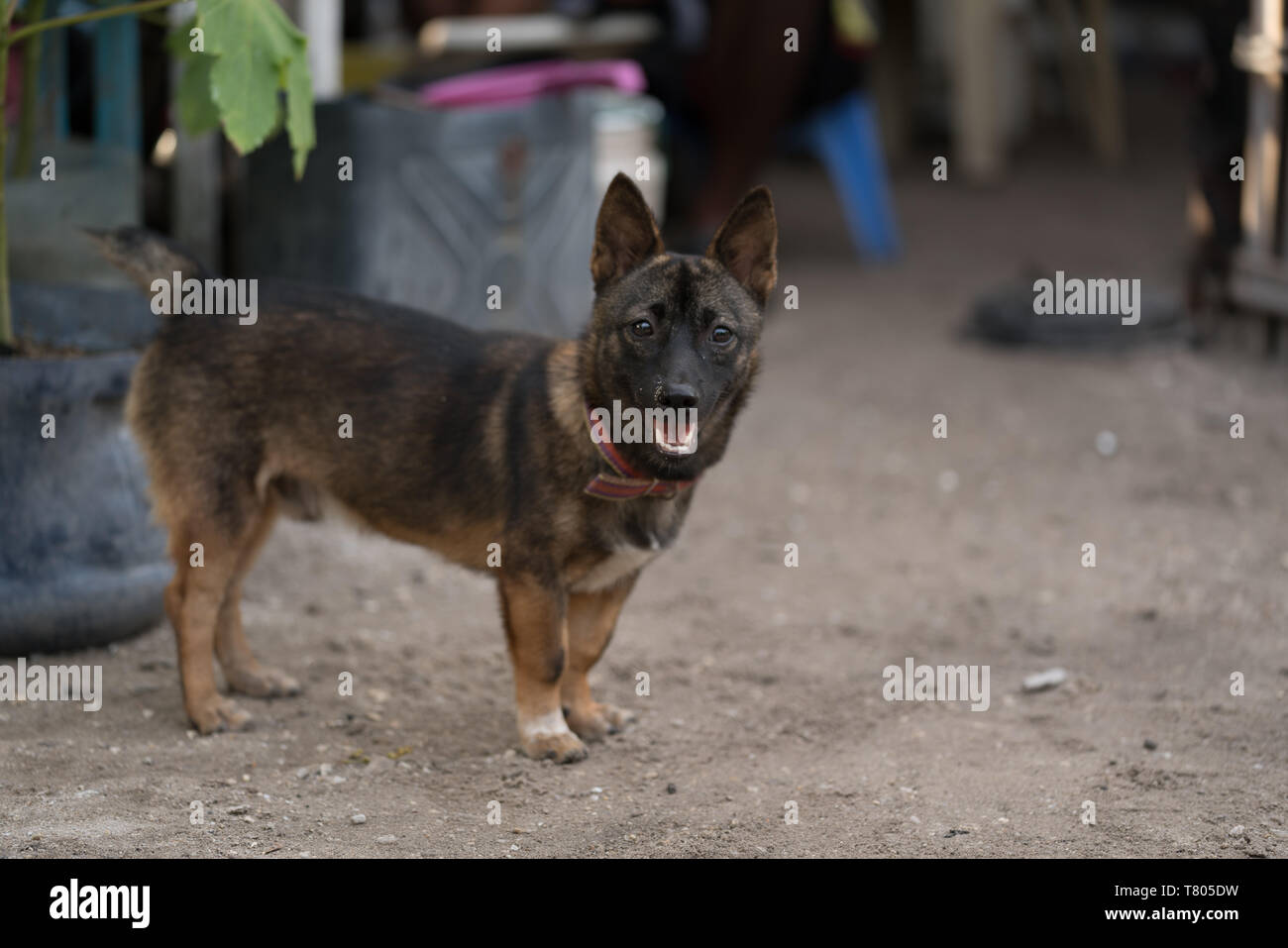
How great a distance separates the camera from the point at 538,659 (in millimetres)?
4086

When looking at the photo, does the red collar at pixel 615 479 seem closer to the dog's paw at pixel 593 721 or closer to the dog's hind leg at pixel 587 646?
the dog's hind leg at pixel 587 646

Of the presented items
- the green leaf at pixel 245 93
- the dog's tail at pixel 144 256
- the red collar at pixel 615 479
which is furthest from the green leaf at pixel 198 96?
the red collar at pixel 615 479

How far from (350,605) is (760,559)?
5.55 feet

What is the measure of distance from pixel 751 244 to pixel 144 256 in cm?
179

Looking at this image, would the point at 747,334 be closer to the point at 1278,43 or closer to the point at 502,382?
the point at 502,382

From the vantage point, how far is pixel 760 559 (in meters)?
6.04

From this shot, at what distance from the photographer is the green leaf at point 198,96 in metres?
4.52

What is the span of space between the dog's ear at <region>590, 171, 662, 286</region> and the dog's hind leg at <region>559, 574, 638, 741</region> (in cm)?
94

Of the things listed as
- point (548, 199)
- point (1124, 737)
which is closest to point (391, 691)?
point (1124, 737)

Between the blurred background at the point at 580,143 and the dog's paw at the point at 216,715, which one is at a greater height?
the blurred background at the point at 580,143

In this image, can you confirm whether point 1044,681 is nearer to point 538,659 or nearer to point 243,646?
point 538,659

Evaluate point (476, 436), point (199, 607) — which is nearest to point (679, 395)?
point (476, 436)

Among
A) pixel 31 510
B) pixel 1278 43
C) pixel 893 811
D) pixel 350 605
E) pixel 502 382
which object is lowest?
pixel 893 811

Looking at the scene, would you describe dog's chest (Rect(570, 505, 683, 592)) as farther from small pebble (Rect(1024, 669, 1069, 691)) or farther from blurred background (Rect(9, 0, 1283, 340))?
blurred background (Rect(9, 0, 1283, 340))
